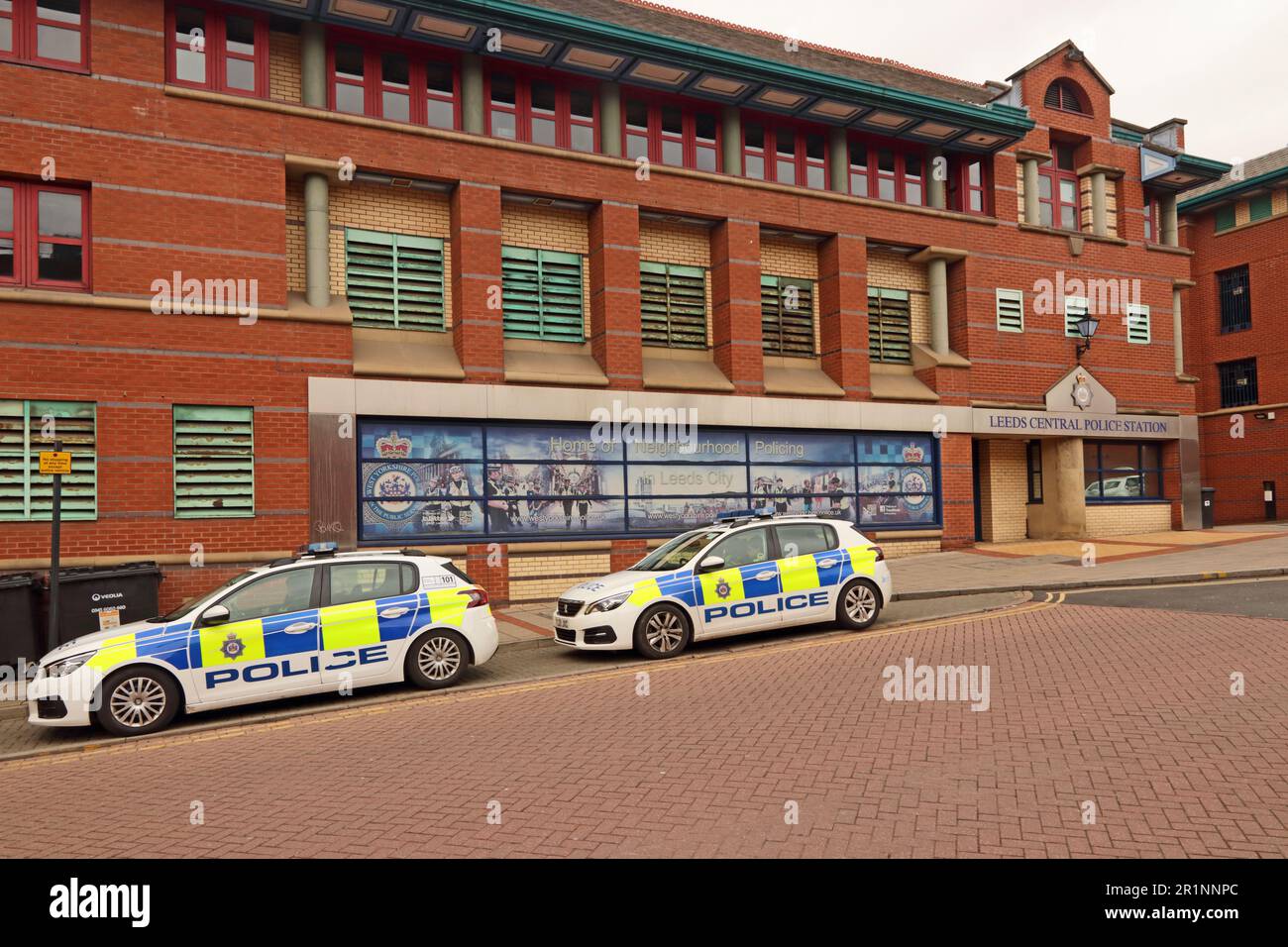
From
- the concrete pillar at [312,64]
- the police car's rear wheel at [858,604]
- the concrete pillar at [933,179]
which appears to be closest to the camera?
the police car's rear wheel at [858,604]

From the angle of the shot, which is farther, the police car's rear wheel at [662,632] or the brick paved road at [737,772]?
the police car's rear wheel at [662,632]

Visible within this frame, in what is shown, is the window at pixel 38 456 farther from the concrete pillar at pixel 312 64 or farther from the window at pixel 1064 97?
the window at pixel 1064 97

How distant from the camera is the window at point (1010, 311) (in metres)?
21.7

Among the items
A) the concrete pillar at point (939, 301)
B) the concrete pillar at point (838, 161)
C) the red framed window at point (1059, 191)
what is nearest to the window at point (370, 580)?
the concrete pillar at point (838, 161)

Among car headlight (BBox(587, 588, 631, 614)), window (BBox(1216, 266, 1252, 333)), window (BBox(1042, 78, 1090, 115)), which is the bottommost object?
car headlight (BBox(587, 588, 631, 614))

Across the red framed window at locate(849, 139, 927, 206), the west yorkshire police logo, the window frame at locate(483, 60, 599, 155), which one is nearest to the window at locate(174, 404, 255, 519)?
the west yorkshire police logo

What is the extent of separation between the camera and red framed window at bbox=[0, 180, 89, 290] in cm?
1323

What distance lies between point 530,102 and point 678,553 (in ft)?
33.5

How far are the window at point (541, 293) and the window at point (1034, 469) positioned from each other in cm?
1235

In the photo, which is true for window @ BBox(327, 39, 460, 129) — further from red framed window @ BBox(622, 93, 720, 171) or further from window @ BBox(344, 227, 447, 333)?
red framed window @ BBox(622, 93, 720, 171)

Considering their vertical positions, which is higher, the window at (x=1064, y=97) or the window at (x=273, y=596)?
the window at (x=1064, y=97)

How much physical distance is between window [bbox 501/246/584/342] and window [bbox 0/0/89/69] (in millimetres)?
7169

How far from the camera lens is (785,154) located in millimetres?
19703

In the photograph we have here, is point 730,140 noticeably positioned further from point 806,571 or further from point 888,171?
point 806,571
